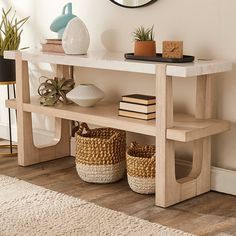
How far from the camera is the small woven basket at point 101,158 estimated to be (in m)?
3.20

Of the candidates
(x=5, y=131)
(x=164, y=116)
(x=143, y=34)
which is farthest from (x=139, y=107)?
(x=5, y=131)

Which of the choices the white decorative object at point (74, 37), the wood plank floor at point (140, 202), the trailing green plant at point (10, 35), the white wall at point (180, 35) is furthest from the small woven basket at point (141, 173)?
the trailing green plant at point (10, 35)

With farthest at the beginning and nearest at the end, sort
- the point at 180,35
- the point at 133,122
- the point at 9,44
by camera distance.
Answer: the point at 9,44 → the point at 180,35 → the point at 133,122

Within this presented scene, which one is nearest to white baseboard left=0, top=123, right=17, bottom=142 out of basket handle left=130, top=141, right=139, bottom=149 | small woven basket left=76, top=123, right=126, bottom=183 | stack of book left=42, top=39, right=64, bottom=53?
stack of book left=42, top=39, right=64, bottom=53

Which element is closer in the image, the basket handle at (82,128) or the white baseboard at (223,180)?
the white baseboard at (223,180)

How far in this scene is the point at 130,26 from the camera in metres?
3.43

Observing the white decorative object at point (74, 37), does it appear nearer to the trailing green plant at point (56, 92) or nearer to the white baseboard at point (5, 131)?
the trailing green plant at point (56, 92)

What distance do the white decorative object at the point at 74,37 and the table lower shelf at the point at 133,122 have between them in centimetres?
34

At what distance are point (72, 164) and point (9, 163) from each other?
1.33ft

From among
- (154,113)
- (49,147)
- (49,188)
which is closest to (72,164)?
(49,147)

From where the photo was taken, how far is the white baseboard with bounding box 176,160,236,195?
306cm

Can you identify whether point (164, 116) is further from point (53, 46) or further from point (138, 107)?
point (53, 46)

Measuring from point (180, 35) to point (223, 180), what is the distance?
811 mm

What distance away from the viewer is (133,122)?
2.95m
